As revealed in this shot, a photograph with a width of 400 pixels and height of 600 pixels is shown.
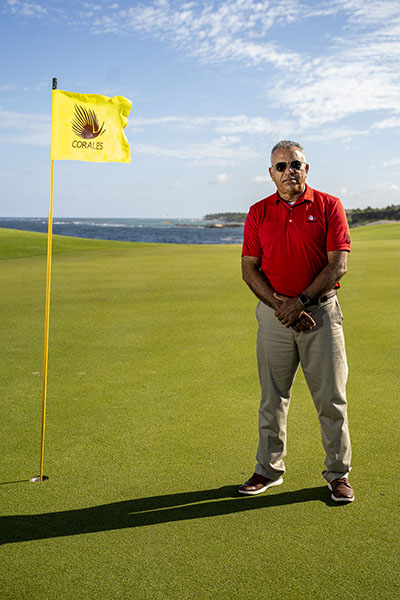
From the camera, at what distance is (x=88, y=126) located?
3.90 m

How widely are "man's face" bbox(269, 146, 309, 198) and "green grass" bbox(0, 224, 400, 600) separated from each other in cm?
184

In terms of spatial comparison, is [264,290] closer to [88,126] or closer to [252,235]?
[252,235]

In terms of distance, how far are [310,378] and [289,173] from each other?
128 centimetres

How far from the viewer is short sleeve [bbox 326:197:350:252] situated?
3.41 meters

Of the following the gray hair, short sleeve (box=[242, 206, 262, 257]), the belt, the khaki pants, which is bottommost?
the khaki pants

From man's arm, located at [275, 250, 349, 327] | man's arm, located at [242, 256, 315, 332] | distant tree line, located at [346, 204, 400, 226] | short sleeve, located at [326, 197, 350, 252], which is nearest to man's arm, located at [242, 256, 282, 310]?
man's arm, located at [242, 256, 315, 332]

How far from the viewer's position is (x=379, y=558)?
2.78 m

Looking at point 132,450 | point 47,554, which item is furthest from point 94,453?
point 47,554

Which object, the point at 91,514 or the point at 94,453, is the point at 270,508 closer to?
→ the point at 91,514

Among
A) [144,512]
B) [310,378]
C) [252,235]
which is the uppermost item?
[252,235]

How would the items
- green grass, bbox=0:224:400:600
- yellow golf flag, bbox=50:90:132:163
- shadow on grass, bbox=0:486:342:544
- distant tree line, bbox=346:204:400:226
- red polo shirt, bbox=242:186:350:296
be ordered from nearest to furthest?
green grass, bbox=0:224:400:600, shadow on grass, bbox=0:486:342:544, red polo shirt, bbox=242:186:350:296, yellow golf flag, bbox=50:90:132:163, distant tree line, bbox=346:204:400:226

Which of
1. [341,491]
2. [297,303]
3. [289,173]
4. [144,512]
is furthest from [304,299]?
[144,512]

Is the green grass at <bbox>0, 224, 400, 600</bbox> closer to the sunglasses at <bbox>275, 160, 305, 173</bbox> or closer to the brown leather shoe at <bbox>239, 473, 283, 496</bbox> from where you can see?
the brown leather shoe at <bbox>239, 473, 283, 496</bbox>

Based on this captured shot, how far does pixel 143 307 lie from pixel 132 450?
5.96 m
